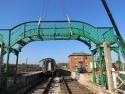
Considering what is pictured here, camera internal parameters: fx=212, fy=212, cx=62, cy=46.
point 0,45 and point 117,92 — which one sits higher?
point 0,45

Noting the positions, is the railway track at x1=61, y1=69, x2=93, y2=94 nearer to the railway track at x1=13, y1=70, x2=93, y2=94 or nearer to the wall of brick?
the railway track at x1=13, y1=70, x2=93, y2=94

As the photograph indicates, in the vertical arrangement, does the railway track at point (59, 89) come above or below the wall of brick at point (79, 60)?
below

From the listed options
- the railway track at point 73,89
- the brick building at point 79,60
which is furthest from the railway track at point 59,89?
the brick building at point 79,60

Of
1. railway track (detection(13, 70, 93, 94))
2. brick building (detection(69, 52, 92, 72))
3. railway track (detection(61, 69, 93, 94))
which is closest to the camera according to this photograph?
railway track (detection(61, 69, 93, 94))

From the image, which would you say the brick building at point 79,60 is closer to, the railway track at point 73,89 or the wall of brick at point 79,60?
the wall of brick at point 79,60

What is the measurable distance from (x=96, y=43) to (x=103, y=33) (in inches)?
52.6

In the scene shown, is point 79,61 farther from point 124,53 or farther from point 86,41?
point 124,53

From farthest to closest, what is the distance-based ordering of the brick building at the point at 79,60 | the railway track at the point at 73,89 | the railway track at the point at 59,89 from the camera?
the brick building at the point at 79,60 < the railway track at the point at 59,89 < the railway track at the point at 73,89

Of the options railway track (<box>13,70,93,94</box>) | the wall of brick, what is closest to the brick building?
the wall of brick

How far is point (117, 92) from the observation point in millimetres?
11695

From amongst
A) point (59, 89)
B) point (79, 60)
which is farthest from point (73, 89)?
point (79, 60)

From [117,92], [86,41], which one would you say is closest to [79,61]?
[86,41]

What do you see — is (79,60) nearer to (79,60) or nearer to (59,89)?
(79,60)

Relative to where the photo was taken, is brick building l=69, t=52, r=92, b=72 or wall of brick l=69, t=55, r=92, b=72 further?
wall of brick l=69, t=55, r=92, b=72
